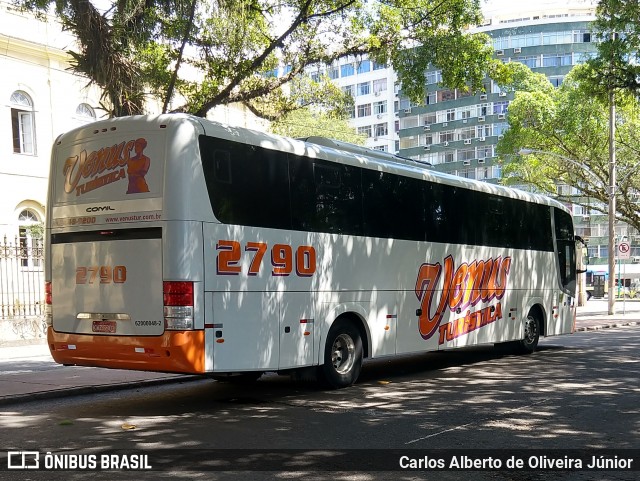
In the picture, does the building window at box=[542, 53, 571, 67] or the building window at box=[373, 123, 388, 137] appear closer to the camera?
the building window at box=[542, 53, 571, 67]

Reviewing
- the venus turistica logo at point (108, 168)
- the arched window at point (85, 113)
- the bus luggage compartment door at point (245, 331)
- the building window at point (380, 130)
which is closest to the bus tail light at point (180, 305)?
the bus luggage compartment door at point (245, 331)

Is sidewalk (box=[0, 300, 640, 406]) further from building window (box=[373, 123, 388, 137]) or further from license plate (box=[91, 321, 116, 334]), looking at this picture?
building window (box=[373, 123, 388, 137])

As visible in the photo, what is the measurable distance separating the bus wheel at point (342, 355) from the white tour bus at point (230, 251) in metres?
0.02

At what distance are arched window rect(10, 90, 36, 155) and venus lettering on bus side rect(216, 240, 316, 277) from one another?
21.2m

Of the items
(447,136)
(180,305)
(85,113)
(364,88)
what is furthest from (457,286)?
(364,88)

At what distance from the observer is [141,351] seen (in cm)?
863

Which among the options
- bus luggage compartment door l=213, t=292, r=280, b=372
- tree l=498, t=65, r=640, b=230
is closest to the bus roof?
bus luggage compartment door l=213, t=292, r=280, b=372

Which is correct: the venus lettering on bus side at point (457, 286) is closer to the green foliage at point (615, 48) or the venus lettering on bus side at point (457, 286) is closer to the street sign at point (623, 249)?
the green foliage at point (615, 48)

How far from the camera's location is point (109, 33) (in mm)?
13258

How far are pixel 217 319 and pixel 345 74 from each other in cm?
8419

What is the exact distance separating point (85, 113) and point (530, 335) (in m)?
21.1

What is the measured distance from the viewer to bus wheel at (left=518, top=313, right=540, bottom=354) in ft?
52.7

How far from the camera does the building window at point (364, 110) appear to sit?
88875 millimetres

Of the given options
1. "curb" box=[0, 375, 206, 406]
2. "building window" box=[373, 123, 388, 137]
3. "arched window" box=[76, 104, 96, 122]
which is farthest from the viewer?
"building window" box=[373, 123, 388, 137]
